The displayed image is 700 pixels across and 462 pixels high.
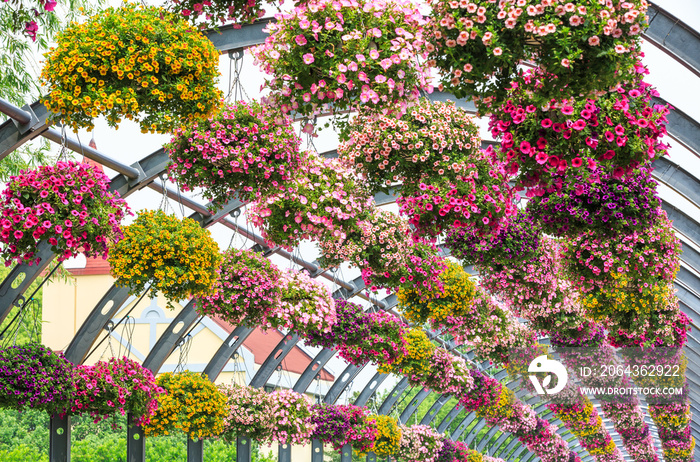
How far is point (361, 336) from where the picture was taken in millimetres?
8570

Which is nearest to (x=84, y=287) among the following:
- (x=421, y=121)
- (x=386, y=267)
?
(x=386, y=267)

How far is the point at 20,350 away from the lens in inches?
263

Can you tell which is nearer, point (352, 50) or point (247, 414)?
point (352, 50)

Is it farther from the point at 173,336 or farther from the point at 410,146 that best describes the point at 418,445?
the point at 410,146

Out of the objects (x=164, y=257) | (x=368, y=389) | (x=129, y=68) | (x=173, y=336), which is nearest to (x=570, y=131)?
(x=129, y=68)

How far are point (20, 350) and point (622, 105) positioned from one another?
19.5 ft

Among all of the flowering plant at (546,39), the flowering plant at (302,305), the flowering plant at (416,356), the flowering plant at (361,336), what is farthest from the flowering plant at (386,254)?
the flowering plant at (416,356)

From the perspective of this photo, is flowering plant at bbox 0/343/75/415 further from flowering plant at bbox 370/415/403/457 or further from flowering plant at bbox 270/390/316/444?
flowering plant at bbox 370/415/403/457

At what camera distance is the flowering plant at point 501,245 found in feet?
20.5

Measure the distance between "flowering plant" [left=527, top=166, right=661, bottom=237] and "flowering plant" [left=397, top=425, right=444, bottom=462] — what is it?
9.84 meters

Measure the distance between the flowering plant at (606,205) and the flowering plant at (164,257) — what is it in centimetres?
256

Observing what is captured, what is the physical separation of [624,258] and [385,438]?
8268 mm

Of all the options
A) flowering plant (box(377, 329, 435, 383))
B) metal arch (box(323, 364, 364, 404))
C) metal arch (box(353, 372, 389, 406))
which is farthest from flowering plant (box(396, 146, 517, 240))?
metal arch (box(353, 372, 389, 406))

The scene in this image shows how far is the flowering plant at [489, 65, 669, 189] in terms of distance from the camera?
2852mm
